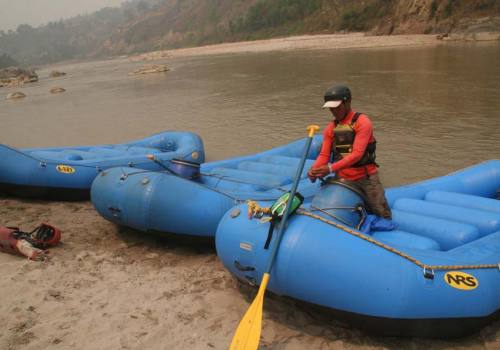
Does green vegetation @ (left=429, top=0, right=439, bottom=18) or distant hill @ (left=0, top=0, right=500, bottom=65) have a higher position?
green vegetation @ (left=429, top=0, right=439, bottom=18)

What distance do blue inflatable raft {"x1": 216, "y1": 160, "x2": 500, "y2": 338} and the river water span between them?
3795mm

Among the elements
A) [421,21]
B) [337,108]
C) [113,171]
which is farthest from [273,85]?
[421,21]

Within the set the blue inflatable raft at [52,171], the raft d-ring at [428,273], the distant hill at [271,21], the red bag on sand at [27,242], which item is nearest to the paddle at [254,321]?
the raft d-ring at [428,273]

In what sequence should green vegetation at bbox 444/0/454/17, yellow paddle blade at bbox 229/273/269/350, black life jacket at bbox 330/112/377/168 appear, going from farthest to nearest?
green vegetation at bbox 444/0/454/17, black life jacket at bbox 330/112/377/168, yellow paddle blade at bbox 229/273/269/350

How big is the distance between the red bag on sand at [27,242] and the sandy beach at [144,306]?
3.2 inches

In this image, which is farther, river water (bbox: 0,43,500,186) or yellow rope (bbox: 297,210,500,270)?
river water (bbox: 0,43,500,186)

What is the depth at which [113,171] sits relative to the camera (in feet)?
16.8

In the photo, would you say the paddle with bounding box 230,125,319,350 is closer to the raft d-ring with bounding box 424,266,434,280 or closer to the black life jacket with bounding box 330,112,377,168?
the black life jacket with bounding box 330,112,377,168

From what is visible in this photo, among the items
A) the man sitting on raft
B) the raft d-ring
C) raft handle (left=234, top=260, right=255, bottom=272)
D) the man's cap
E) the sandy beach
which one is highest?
the man's cap

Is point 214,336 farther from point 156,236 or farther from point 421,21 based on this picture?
point 421,21

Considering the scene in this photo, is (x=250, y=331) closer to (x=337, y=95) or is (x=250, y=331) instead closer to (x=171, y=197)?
(x=337, y=95)

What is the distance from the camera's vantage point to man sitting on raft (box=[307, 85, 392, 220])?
3.40m

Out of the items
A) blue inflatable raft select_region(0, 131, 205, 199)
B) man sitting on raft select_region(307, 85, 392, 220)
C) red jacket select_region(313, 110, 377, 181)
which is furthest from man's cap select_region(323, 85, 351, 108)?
blue inflatable raft select_region(0, 131, 205, 199)

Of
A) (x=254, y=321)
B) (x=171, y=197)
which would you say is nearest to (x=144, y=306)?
(x=254, y=321)
